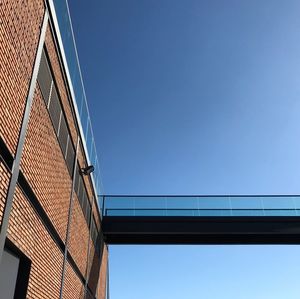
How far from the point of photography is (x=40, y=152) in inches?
467

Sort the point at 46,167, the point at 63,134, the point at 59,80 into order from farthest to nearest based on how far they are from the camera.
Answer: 1. the point at 63,134
2. the point at 59,80
3. the point at 46,167

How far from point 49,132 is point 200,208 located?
1655 centimetres

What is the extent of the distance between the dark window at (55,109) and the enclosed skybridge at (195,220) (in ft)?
45.5

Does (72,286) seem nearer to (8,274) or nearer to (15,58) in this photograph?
(8,274)

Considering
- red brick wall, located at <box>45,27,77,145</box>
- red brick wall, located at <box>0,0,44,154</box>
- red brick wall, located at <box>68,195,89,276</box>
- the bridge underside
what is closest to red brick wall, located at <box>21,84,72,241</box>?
red brick wall, located at <box>0,0,44,154</box>

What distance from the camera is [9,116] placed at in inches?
354

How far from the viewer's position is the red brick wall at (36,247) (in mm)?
9977

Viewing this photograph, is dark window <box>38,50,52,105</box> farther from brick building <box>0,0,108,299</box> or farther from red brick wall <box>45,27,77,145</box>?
red brick wall <box>45,27,77,145</box>

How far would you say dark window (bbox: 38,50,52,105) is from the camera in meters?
11.8

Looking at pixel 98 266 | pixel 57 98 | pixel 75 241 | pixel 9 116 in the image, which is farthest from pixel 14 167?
pixel 98 266

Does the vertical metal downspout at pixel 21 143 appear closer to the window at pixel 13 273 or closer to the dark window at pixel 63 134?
the window at pixel 13 273

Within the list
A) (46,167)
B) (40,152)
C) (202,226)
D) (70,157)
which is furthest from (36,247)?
(202,226)

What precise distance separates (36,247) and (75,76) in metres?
7.85

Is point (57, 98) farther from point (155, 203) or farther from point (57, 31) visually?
point (155, 203)
